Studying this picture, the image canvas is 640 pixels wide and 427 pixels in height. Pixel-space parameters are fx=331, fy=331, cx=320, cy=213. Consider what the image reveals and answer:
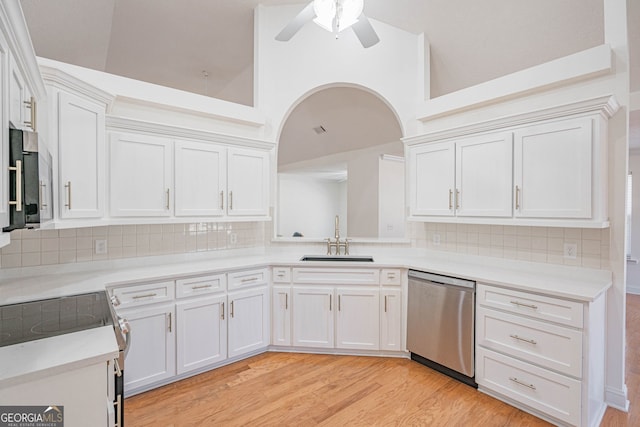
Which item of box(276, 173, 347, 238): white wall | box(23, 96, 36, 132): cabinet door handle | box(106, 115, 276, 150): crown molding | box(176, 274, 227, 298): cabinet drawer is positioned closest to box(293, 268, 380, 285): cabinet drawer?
box(176, 274, 227, 298): cabinet drawer

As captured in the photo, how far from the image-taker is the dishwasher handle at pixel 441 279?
257 cm

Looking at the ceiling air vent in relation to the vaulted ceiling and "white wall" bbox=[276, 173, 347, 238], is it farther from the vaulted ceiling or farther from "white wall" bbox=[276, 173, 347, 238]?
"white wall" bbox=[276, 173, 347, 238]

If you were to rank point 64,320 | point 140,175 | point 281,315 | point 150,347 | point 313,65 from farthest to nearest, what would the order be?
point 313,65 → point 281,315 → point 140,175 → point 150,347 → point 64,320

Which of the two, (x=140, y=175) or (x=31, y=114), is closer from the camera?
(x=31, y=114)

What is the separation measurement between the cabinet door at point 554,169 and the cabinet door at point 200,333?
2.57m

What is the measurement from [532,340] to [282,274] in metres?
2.03

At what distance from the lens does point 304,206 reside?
24.4 ft

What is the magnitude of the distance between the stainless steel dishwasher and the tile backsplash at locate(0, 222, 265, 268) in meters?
1.75

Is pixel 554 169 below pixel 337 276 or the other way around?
the other way around

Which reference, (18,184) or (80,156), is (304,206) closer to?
(80,156)

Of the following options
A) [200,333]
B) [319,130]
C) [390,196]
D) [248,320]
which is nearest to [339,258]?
[248,320]

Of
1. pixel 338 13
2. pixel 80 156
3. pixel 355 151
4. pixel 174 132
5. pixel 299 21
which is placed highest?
pixel 299 21

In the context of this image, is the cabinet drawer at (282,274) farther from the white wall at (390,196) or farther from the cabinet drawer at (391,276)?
the white wall at (390,196)

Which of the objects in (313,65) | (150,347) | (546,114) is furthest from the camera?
(313,65)
